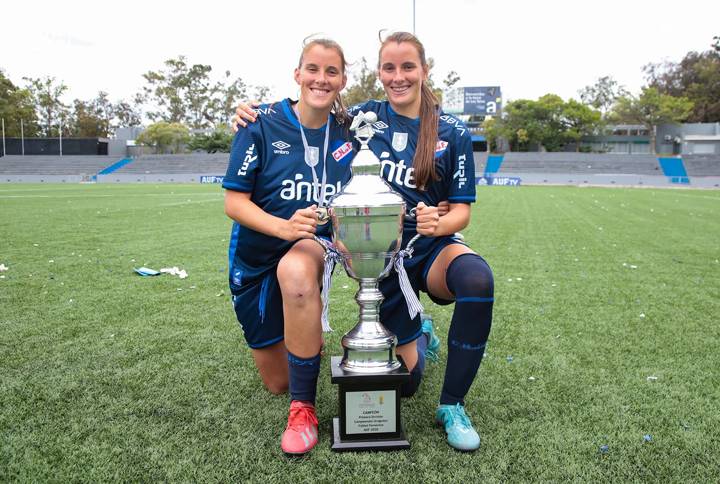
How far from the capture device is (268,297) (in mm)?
2314

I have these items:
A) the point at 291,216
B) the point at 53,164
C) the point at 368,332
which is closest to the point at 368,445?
the point at 368,332

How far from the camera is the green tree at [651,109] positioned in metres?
49.0

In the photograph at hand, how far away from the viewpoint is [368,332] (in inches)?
76.9

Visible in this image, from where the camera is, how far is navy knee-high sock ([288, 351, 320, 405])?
2.01m

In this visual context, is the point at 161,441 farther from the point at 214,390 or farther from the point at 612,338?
the point at 612,338

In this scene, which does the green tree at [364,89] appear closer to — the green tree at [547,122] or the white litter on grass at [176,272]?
the green tree at [547,122]

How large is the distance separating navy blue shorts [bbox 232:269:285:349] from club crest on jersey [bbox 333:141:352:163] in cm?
55

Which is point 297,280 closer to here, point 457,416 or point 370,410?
point 370,410

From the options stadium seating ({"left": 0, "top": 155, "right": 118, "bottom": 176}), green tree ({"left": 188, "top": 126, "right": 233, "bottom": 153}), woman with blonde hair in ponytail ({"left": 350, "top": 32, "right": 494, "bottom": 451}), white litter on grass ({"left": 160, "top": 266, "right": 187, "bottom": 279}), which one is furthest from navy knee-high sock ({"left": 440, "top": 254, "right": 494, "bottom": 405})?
green tree ({"left": 188, "top": 126, "right": 233, "bottom": 153})

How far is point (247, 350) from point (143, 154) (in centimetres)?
5278

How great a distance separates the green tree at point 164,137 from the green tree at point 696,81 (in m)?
45.3

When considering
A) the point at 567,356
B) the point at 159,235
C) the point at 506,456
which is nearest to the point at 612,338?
the point at 567,356

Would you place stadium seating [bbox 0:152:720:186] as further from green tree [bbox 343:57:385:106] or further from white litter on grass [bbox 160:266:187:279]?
white litter on grass [bbox 160:266:187:279]

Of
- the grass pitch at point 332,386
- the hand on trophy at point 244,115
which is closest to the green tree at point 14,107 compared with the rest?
the grass pitch at point 332,386
